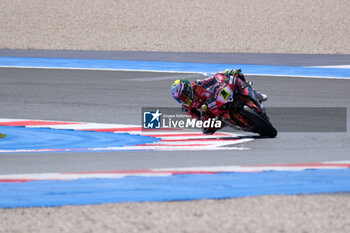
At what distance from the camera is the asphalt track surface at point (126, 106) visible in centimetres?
969

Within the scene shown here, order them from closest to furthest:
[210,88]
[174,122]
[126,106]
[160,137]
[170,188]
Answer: [170,188], [210,88], [160,137], [174,122], [126,106]

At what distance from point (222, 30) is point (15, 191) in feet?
→ 102

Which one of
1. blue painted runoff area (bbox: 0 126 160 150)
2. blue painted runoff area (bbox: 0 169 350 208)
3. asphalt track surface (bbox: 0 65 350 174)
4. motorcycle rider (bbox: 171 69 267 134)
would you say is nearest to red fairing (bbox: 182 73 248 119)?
motorcycle rider (bbox: 171 69 267 134)

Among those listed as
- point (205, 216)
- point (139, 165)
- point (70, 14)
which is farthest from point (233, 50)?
point (205, 216)

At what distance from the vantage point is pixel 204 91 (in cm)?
1191

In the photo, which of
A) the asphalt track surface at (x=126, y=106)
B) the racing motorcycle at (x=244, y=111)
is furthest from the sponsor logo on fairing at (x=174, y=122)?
the asphalt track surface at (x=126, y=106)

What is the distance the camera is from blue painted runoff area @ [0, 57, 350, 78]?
2306cm

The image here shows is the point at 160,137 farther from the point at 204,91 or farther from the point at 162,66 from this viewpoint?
the point at 162,66

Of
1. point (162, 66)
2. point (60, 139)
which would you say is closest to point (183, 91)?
point (60, 139)

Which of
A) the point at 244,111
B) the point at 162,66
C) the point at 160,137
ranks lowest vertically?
the point at 162,66

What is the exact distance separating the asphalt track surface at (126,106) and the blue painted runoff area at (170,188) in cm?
75

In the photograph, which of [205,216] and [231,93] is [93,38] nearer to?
[231,93]

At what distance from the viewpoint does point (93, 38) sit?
35.9 m

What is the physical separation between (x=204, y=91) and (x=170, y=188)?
3941 millimetres
